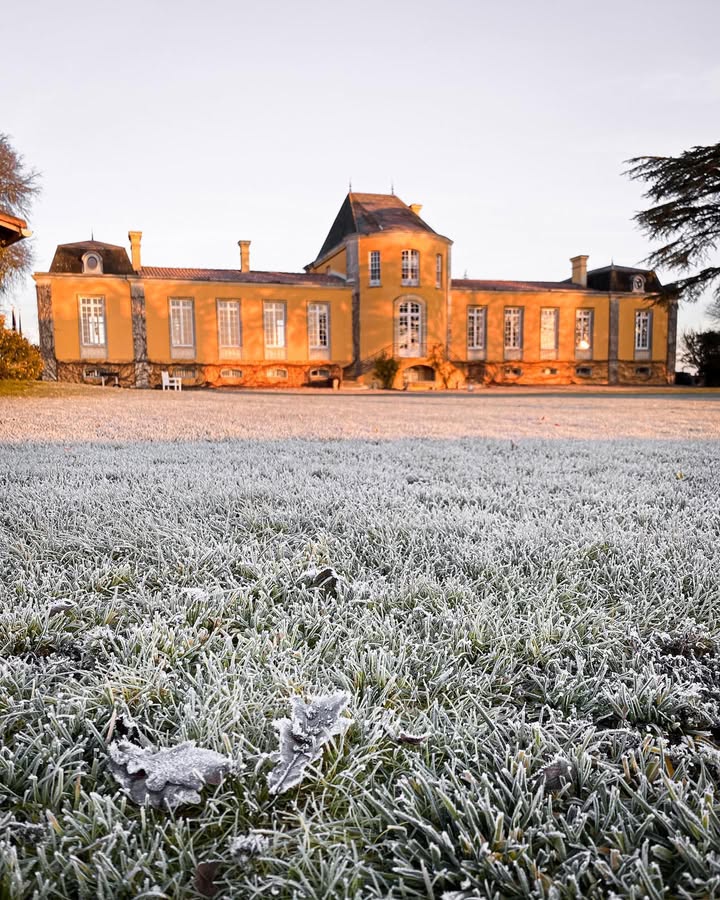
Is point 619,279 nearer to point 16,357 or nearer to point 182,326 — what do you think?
point 182,326

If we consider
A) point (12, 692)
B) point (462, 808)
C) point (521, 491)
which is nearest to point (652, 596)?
point (462, 808)

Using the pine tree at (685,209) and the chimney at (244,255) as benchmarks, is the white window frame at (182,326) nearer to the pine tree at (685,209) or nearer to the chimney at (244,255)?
the chimney at (244,255)

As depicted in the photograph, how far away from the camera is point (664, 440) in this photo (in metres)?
5.29

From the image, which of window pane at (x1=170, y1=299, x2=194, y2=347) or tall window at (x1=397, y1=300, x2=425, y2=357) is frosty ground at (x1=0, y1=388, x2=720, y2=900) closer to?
tall window at (x1=397, y1=300, x2=425, y2=357)

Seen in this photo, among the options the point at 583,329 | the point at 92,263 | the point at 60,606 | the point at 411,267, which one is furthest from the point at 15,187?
the point at 583,329

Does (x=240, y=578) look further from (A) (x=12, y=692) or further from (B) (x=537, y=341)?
(B) (x=537, y=341)

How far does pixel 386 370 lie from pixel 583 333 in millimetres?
13415

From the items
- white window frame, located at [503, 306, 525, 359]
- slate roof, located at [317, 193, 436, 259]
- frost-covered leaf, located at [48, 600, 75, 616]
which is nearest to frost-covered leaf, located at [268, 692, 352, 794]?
frost-covered leaf, located at [48, 600, 75, 616]

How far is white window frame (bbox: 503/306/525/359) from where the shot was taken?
30.5 meters

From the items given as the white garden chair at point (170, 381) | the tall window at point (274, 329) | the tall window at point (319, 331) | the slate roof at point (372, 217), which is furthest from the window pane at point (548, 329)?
the white garden chair at point (170, 381)

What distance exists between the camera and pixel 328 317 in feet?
92.5

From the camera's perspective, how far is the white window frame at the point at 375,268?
27.4 meters

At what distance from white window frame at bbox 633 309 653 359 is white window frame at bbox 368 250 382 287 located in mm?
16131

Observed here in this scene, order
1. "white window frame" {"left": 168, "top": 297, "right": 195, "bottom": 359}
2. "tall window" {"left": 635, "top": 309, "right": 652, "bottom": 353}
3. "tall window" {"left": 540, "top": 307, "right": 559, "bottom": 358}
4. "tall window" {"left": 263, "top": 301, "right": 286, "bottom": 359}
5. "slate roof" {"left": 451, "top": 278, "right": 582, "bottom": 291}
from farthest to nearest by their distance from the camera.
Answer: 1. "tall window" {"left": 635, "top": 309, "right": 652, "bottom": 353}
2. "tall window" {"left": 540, "top": 307, "right": 559, "bottom": 358}
3. "slate roof" {"left": 451, "top": 278, "right": 582, "bottom": 291}
4. "tall window" {"left": 263, "top": 301, "right": 286, "bottom": 359}
5. "white window frame" {"left": 168, "top": 297, "right": 195, "bottom": 359}
